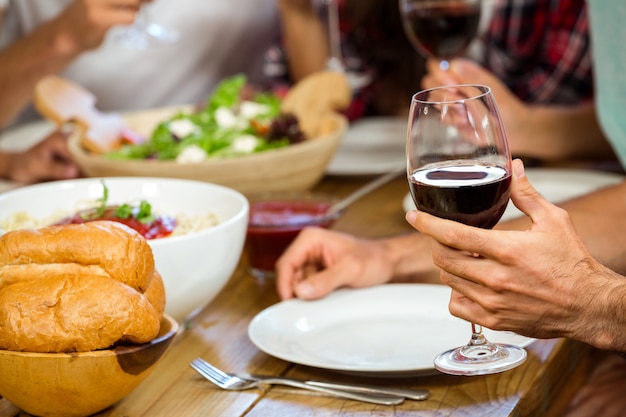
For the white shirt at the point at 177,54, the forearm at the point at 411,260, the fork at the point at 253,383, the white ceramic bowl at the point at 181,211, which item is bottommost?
the white shirt at the point at 177,54

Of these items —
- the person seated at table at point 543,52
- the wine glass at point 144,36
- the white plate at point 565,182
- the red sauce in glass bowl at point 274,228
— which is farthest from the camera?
the person seated at table at point 543,52

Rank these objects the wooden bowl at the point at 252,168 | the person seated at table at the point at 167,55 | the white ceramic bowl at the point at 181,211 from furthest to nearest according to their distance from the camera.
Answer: the person seated at table at the point at 167,55
the wooden bowl at the point at 252,168
the white ceramic bowl at the point at 181,211

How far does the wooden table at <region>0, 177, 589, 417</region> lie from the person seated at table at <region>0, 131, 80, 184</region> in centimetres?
83

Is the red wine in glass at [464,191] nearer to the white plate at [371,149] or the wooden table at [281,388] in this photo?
the wooden table at [281,388]

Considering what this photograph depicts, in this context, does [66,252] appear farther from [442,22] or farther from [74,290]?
[442,22]

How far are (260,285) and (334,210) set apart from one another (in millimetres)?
191

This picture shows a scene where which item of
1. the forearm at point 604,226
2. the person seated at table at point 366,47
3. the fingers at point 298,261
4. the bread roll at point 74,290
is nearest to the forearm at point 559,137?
the forearm at point 604,226

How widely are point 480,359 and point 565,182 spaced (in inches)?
37.5

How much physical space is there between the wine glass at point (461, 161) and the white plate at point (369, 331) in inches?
Answer: 5.5

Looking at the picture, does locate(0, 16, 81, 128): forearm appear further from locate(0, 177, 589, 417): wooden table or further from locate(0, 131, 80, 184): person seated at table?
locate(0, 177, 589, 417): wooden table

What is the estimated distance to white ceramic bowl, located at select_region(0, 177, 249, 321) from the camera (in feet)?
3.83

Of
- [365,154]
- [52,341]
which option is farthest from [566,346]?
[365,154]

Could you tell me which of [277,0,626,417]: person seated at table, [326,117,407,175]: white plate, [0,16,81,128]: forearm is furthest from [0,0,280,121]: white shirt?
[277,0,626,417]: person seated at table

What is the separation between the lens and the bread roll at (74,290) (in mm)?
913
